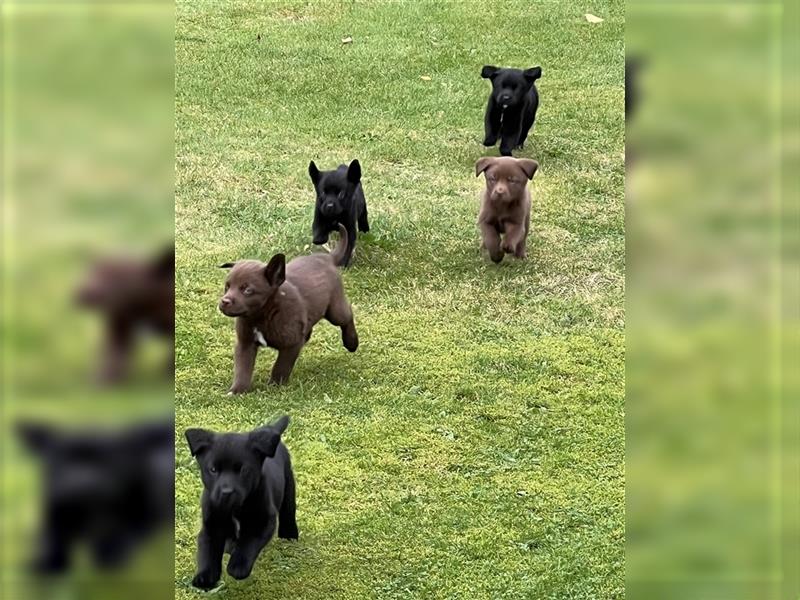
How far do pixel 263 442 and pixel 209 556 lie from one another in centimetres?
48

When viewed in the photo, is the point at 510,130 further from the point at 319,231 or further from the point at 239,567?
the point at 239,567

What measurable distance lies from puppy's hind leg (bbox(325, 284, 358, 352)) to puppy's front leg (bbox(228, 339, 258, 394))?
1.95 ft

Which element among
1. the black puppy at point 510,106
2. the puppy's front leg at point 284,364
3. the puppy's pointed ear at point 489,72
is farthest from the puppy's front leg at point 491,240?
the puppy's pointed ear at point 489,72

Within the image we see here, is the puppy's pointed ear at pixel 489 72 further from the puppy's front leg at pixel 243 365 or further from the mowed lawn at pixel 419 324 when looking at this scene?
the puppy's front leg at pixel 243 365

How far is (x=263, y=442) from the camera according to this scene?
3756 mm

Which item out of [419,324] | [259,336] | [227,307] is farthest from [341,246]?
[227,307]

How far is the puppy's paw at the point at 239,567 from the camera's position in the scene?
3.86 meters

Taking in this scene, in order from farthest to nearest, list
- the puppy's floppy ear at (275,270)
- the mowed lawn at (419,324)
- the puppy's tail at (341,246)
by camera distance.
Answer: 1. the puppy's tail at (341,246)
2. the puppy's floppy ear at (275,270)
3. the mowed lawn at (419,324)

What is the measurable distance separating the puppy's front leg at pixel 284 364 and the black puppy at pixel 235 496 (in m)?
1.90

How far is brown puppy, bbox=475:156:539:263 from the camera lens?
26.1ft

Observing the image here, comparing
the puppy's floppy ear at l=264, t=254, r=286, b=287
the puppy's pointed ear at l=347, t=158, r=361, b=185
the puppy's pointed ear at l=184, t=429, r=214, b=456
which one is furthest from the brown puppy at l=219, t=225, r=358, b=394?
the puppy's pointed ear at l=184, t=429, r=214, b=456
